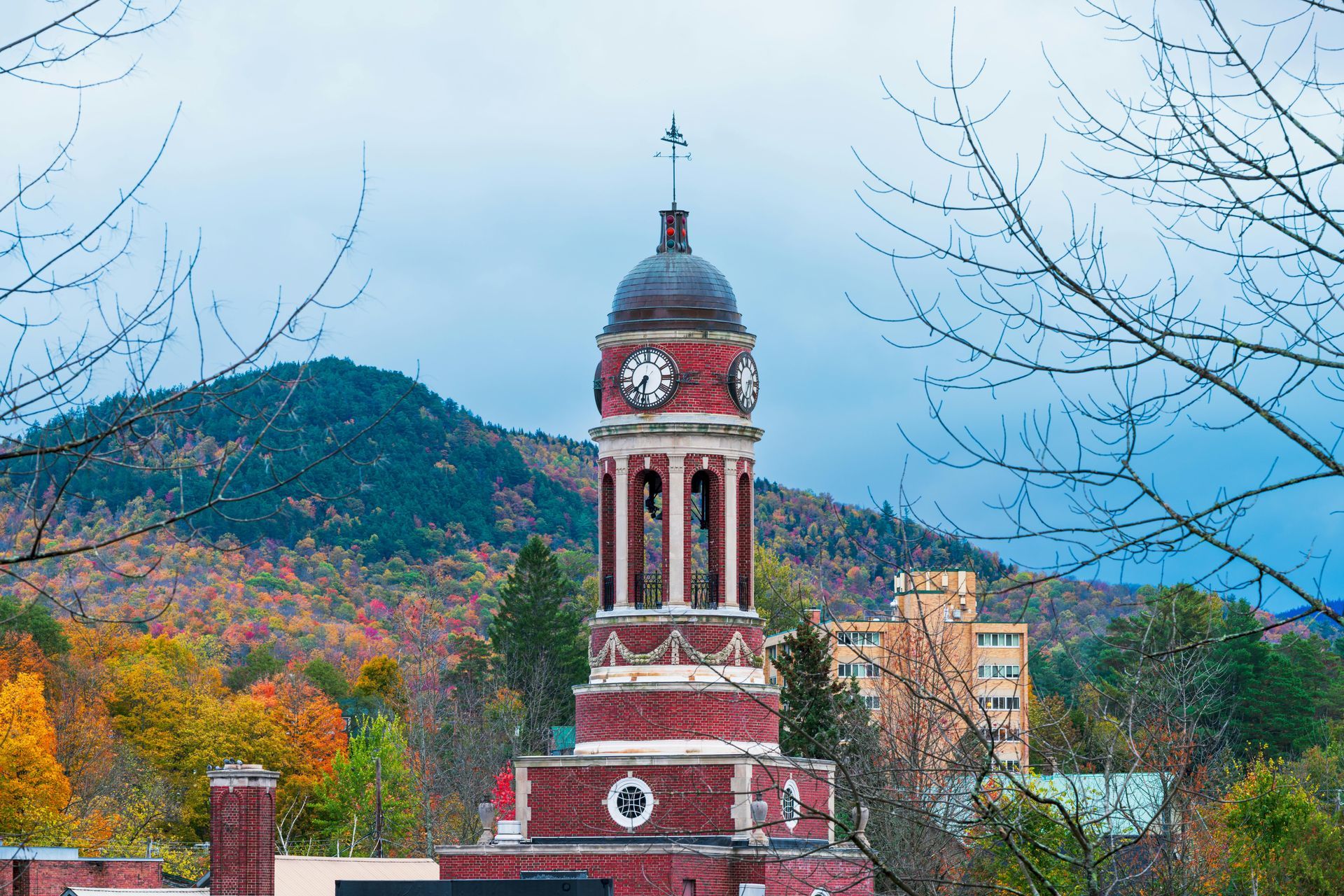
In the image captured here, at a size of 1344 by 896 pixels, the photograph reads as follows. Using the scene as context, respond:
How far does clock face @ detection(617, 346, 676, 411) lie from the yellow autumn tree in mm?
32130

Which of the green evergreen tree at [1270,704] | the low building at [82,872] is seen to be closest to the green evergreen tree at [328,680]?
the green evergreen tree at [1270,704]

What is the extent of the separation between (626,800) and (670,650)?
8.80ft

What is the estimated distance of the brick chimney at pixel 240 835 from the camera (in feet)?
128

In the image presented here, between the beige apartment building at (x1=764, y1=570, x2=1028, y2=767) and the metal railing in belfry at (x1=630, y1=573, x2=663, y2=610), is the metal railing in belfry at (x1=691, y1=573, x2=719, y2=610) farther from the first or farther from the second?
the beige apartment building at (x1=764, y1=570, x2=1028, y2=767)

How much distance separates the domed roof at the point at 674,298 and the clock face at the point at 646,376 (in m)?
0.52

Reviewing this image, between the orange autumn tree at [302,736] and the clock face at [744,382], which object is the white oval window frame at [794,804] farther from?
the orange autumn tree at [302,736]

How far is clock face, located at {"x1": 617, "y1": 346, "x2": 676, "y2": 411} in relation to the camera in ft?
124

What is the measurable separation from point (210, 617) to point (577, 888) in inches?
3912

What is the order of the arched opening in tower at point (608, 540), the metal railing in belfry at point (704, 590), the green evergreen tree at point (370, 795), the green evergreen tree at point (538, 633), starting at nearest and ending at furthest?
the metal railing in belfry at point (704, 590) → the arched opening in tower at point (608, 540) → the green evergreen tree at point (370, 795) → the green evergreen tree at point (538, 633)

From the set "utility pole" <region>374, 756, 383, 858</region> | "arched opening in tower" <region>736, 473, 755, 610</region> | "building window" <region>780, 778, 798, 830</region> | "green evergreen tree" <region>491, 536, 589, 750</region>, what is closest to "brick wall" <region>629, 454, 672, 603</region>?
"arched opening in tower" <region>736, 473, 755, 610</region>

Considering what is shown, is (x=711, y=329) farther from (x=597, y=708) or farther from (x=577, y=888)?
(x=577, y=888)

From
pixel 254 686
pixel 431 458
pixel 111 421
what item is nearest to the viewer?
pixel 111 421

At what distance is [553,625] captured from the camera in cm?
7925

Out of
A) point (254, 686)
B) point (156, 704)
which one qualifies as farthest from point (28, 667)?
point (254, 686)
